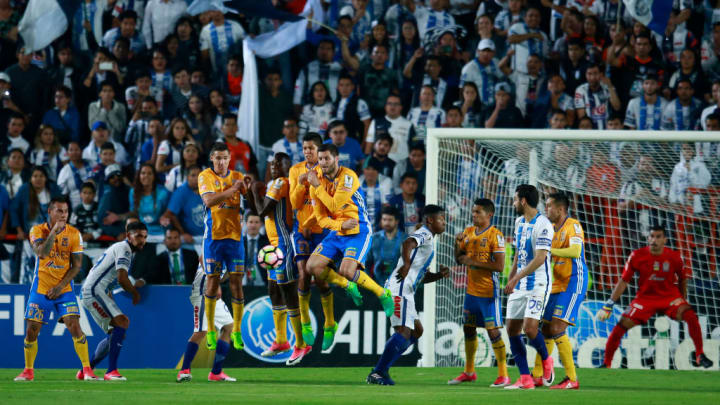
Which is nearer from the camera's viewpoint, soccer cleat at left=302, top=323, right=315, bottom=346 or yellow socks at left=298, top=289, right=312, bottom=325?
soccer cleat at left=302, top=323, right=315, bottom=346

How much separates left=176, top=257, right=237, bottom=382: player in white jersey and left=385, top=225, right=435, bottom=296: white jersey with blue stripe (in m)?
1.94

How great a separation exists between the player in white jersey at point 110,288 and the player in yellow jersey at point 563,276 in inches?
195

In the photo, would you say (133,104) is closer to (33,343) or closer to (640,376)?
(33,343)

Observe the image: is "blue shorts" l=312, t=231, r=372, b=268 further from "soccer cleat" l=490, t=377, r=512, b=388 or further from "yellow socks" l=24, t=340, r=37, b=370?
"yellow socks" l=24, t=340, r=37, b=370

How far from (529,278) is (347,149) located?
5795 millimetres

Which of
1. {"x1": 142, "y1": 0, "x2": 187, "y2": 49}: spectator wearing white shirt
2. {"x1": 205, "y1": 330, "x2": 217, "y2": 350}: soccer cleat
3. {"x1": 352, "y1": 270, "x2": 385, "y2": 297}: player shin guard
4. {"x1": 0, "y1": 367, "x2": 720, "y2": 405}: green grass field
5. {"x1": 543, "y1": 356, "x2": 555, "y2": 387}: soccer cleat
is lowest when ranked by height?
{"x1": 0, "y1": 367, "x2": 720, "y2": 405}: green grass field

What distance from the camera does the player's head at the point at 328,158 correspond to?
1108 centimetres

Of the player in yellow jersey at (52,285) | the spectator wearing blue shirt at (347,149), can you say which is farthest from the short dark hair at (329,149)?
the spectator wearing blue shirt at (347,149)

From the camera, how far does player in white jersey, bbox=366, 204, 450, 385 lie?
11.6m

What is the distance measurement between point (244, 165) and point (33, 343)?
4.94 meters

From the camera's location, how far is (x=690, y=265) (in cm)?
1543

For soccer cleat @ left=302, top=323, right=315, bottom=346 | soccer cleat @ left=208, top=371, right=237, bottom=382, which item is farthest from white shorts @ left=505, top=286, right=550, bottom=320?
soccer cleat @ left=208, top=371, right=237, bottom=382

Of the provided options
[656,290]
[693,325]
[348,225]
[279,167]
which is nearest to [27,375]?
[279,167]

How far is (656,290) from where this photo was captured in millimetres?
14508
